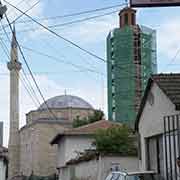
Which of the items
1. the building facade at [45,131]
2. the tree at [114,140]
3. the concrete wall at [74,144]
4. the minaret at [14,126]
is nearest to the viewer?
the tree at [114,140]

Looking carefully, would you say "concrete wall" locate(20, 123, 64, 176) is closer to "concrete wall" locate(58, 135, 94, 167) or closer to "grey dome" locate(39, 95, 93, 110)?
"grey dome" locate(39, 95, 93, 110)

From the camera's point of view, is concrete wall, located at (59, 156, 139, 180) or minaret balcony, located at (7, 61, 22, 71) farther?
minaret balcony, located at (7, 61, 22, 71)

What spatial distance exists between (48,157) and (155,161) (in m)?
50.9

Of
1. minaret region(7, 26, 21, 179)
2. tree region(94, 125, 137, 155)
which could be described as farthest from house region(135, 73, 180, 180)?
minaret region(7, 26, 21, 179)

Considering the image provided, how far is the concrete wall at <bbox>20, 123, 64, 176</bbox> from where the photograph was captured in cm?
6962

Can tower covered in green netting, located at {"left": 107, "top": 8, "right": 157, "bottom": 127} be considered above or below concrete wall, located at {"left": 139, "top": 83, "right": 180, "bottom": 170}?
above

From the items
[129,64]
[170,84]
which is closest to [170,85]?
[170,84]

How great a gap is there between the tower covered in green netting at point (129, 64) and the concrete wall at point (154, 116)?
13.9 m

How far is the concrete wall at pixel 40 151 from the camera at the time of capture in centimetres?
6962

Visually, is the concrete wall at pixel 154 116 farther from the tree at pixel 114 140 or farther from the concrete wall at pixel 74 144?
the concrete wall at pixel 74 144

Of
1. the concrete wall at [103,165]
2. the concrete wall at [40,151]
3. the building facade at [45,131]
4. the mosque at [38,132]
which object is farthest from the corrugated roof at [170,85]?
the concrete wall at [40,151]

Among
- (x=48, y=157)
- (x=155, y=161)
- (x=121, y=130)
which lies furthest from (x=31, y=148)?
(x=155, y=161)

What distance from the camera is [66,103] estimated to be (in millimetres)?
80562

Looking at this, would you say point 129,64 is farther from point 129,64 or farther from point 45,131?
point 45,131
